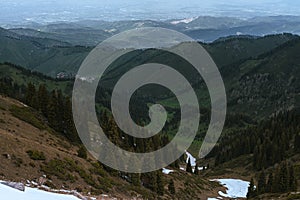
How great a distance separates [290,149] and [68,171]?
127 meters

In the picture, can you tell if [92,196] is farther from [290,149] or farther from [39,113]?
[290,149]

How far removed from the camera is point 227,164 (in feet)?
549

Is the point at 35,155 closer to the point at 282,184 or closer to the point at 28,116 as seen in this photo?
the point at 28,116

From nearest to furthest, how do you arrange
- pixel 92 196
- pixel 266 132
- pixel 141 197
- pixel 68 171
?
pixel 92 196
pixel 68 171
pixel 141 197
pixel 266 132

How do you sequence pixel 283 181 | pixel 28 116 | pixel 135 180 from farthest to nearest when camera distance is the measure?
pixel 283 181 < pixel 28 116 < pixel 135 180

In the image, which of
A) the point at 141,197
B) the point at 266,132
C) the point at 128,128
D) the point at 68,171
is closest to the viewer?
the point at 68,171

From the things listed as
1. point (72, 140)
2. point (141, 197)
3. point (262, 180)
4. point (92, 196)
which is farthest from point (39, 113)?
point (262, 180)

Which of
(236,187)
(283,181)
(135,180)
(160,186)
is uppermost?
(135,180)

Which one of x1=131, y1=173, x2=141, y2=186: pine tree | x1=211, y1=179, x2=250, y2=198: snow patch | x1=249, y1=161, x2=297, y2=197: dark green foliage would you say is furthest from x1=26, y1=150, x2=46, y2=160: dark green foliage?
x1=211, y1=179, x2=250, y2=198: snow patch

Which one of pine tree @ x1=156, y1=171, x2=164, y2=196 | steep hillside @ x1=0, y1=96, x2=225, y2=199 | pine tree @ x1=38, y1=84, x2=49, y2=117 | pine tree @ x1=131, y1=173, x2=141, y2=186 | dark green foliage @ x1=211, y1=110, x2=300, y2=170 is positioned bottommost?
dark green foliage @ x1=211, y1=110, x2=300, y2=170

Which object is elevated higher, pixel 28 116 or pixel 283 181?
pixel 28 116

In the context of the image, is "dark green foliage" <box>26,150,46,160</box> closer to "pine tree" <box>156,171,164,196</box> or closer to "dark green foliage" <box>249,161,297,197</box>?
"pine tree" <box>156,171,164,196</box>

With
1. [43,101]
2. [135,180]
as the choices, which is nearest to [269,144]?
[43,101]

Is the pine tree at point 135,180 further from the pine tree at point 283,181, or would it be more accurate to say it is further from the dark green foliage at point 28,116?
the pine tree at point 283,181
